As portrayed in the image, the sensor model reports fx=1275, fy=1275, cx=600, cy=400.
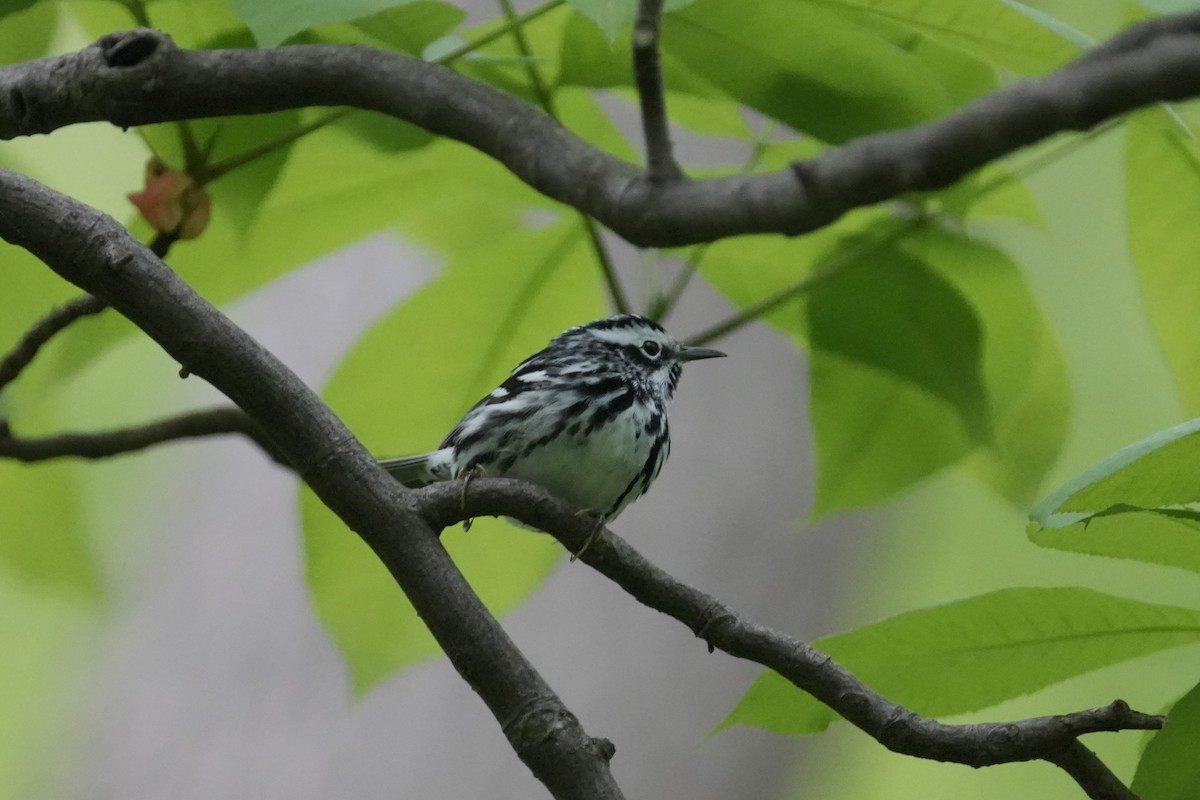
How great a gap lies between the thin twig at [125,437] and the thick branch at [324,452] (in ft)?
0.81

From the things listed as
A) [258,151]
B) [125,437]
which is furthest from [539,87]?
[125,437]

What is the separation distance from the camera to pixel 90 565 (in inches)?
41.8

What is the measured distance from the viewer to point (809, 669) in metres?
0.66

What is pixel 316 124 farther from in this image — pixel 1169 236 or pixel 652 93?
pixel 1169 236

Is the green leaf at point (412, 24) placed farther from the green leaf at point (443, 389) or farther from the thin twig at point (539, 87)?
the green leaf at point (443, 389)

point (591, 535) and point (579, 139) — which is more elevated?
point (579, 139)

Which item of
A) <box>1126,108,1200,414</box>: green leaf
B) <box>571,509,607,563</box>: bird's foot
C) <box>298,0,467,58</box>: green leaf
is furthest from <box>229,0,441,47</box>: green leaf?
<box>1126,108,1200,414</box>: green leaf

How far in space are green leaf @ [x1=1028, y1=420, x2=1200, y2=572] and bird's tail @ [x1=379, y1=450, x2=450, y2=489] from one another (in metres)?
0.58

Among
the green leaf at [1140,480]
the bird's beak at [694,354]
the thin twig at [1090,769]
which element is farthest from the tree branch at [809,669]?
the bird's beak at [694,354]

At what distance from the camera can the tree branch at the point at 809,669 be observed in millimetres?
625

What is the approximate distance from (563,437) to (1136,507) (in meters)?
0.59

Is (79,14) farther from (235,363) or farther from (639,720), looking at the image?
(639,720)

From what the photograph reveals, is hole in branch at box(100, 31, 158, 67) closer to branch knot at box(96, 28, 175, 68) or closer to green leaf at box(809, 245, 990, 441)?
branch knot at box(96, 28, 175, 68)

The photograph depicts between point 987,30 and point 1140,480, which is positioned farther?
point 987,30
